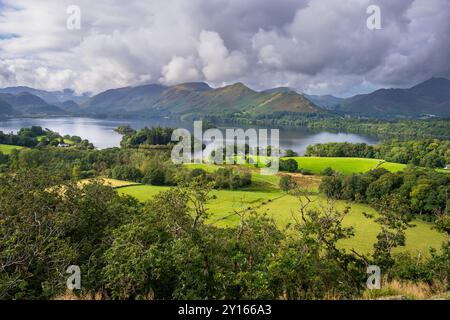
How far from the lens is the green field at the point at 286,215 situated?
1033 inches

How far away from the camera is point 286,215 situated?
34.6 m

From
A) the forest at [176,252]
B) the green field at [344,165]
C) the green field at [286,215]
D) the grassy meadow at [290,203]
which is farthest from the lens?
the green field at [344,165]

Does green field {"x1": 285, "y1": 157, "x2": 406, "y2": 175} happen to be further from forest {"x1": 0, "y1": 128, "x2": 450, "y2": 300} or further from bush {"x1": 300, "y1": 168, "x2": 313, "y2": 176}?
forest {"x1": 0, "y1": 128, "x2": 450, "y2": 300}

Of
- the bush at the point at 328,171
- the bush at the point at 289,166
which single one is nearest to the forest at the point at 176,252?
the bush at the point at 328,171

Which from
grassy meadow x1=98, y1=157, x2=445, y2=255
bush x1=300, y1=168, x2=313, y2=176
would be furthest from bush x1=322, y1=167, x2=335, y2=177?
bush x1=300, y1=168, x2=313, y2=176

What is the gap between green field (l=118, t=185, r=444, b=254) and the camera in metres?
26.2

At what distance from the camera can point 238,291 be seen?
361 inches

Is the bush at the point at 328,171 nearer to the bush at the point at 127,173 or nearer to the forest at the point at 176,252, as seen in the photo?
the bush at the point at 127,173

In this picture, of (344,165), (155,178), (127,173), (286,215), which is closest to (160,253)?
(286,215)

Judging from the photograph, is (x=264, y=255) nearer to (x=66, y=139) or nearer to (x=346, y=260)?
(x=346, y=260)

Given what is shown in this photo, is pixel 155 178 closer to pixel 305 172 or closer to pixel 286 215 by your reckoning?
pixel 286 215

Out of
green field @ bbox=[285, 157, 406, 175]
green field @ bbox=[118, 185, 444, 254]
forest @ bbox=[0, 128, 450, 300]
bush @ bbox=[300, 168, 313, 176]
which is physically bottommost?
green field @ bbox=[118, 185, 444, 254]
